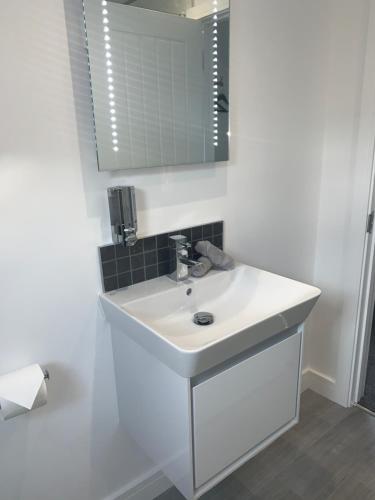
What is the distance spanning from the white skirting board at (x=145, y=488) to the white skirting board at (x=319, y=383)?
1.03m

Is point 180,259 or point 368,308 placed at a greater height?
point 180,259

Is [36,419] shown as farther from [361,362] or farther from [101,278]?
[361,362]

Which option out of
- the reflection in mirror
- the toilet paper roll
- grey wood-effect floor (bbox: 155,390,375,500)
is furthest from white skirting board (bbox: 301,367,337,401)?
the toilet paper roll

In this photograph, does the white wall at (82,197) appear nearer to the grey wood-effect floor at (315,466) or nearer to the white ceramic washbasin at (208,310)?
the white ceramic washbasin at (208,310)

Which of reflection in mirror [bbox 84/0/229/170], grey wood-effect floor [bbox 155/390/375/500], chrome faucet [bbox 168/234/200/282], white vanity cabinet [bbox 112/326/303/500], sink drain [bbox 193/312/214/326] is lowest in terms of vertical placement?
grey wood-effect floor [bbox 155/390/375/500]

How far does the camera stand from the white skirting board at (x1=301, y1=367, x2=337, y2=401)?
224cm

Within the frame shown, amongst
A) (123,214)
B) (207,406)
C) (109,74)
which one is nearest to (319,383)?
(207,406)

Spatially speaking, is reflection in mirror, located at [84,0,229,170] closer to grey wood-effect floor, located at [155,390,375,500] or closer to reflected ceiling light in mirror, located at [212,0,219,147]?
reflected ceiling light in mirror, located at [212,0,219,147]

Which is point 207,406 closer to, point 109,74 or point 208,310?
point 208,310

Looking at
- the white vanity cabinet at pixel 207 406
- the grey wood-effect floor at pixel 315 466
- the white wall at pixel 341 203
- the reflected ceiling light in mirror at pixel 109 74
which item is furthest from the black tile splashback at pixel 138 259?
the grey wood-effect floor at pixel 315 466

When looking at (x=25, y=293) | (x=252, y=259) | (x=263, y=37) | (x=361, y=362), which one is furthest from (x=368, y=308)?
(x=25, y=293)

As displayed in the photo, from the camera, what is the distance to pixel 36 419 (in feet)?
4.27

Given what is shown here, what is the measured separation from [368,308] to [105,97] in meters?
1.65

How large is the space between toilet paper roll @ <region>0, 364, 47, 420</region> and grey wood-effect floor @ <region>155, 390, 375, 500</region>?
0.90m
